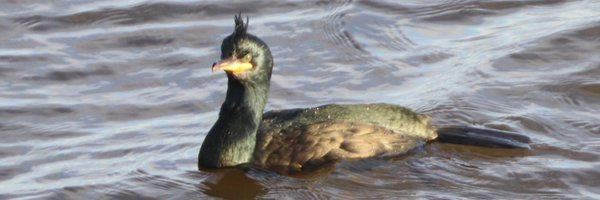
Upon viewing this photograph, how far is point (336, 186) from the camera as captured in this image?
9.62m

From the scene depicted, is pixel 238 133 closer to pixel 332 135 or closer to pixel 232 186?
pixel 232 186

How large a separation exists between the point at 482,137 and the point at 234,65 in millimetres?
1812

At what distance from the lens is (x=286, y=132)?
10047 millimetres

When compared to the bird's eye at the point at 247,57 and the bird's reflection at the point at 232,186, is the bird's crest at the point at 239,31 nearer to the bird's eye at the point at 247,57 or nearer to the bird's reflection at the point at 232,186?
the bird's eye at the point at 247,57

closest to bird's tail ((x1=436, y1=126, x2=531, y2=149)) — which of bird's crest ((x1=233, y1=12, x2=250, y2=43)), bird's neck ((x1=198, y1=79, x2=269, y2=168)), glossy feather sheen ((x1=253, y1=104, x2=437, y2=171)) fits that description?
glossy feather sheen ((x1=253, y1=104, x2=437, y2=171))

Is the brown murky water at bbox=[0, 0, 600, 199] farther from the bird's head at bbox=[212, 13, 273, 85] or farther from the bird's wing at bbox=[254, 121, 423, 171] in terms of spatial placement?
the bird's head at bbox=[212, 13, 273, 85]

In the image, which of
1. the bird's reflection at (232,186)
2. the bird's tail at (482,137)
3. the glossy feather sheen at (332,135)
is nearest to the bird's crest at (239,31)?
the glossy feather sheen at (332,135)

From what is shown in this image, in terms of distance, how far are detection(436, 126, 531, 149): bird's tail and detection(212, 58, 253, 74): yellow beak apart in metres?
1.51

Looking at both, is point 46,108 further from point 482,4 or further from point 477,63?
point 482,4

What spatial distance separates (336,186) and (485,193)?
94 centimetres

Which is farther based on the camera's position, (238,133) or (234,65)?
(238,133)

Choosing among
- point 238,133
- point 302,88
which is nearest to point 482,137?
point 238,133

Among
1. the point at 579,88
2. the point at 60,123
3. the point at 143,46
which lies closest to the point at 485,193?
the point at 579,88

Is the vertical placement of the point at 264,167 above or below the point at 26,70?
below
